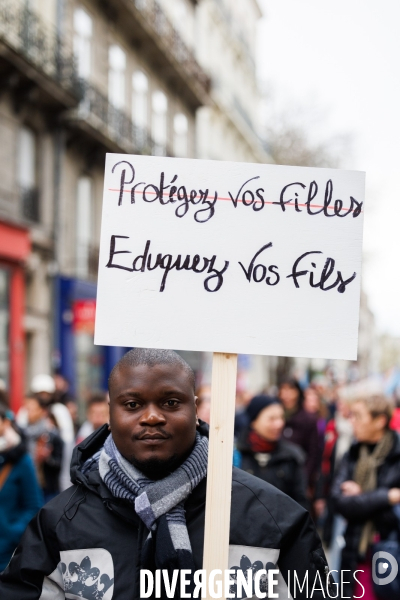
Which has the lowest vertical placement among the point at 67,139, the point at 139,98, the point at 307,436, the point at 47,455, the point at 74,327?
the point at 47,455

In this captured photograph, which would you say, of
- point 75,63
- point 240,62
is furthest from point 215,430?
point 240,62

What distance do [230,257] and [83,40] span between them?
1765 centimetres

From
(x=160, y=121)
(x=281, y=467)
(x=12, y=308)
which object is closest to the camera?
(x=281, y=467)

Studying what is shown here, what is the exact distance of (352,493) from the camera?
503cm

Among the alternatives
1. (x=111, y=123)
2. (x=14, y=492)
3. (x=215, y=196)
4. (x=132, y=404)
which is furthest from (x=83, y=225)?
(x=132, y=404)

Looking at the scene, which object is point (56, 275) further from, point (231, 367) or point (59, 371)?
point (231, 367)

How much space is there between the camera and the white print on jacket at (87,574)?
236 cm

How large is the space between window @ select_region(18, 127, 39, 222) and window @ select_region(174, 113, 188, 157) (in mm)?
10169

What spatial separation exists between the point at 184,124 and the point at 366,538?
23.6 metres

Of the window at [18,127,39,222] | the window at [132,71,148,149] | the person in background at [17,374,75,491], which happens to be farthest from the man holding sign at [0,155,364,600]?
the window at [132,71,148,149]

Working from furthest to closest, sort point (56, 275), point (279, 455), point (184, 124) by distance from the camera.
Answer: point (184, 124) < point (56, 275) < point (279, 455)

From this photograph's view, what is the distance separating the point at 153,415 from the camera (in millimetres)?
2354

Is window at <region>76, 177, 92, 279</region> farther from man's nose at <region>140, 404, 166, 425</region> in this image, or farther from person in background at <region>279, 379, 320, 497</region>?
man's nose at <region>140, 404, 166, 425</region>

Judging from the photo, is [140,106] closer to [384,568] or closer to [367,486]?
[367,486]
